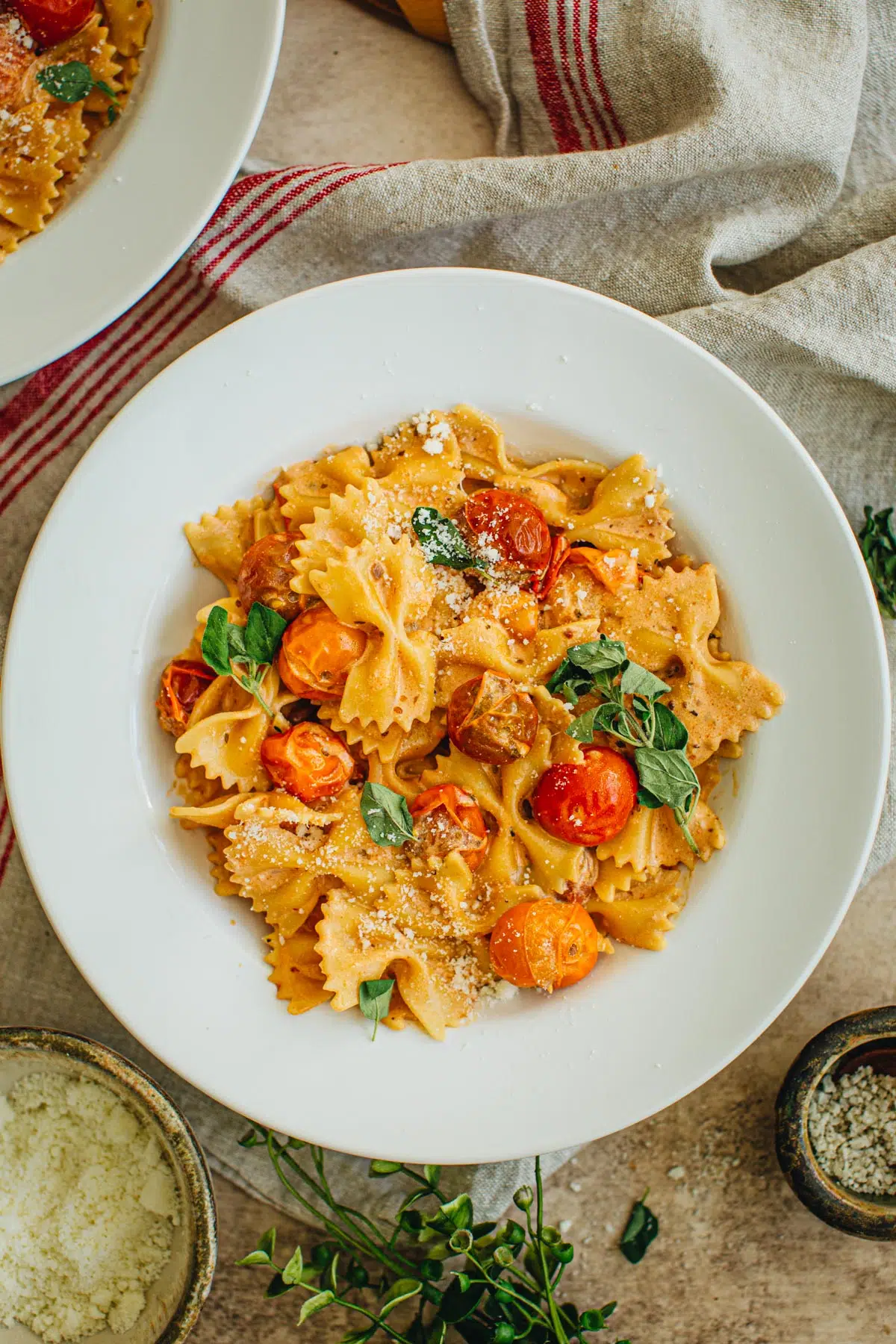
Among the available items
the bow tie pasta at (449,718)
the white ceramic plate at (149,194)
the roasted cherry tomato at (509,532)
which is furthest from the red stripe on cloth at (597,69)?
the roasted cherry tomato at (509,532)

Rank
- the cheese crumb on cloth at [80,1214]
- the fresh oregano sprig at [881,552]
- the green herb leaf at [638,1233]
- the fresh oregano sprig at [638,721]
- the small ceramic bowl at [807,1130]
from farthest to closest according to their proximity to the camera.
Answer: the green herb leaf at [638,1233], the fresh oregano sprig at [881,552], the cheese crumb on cloth at [80,1214], the small ceramic bowl at [807,1130], the fresh oregano sprig at [638,721]

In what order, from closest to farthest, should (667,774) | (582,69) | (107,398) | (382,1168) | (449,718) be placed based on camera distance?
(667,774)
(449,718)
(382,1168)
(582,69)
(107,398)

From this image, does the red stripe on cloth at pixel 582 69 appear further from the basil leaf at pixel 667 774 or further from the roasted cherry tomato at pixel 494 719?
the basil leaf at pixel 667 774

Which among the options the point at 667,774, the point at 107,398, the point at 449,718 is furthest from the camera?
the point at 107,398

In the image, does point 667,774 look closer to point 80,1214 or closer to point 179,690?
point 179,690

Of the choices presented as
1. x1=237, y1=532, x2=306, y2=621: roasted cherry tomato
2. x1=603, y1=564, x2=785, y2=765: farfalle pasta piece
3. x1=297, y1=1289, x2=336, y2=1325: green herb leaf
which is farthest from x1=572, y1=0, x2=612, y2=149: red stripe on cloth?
x1=297, y1=1289, x2=336, y2=1325: green herb leaf

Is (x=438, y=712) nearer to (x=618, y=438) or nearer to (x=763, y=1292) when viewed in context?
(x=618, y=438)

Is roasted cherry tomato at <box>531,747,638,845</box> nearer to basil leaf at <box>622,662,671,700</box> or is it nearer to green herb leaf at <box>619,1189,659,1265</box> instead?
basil leaf at <box>622,662,671,700</box>

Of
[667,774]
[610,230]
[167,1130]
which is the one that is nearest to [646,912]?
[667,774]
